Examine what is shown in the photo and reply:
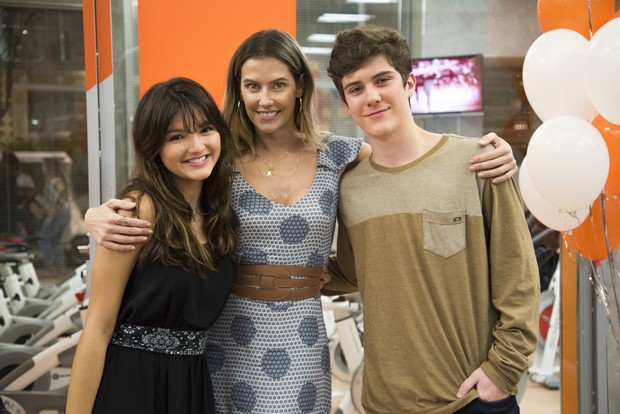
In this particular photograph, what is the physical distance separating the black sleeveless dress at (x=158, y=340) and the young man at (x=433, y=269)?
0.45 m

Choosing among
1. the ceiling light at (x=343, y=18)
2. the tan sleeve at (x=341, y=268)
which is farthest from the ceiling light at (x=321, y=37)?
the tan sleeve at (x=341, y=268)

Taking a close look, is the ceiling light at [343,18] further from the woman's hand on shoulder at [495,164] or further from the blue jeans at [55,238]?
the woman's hand on shoulder at [495,164]

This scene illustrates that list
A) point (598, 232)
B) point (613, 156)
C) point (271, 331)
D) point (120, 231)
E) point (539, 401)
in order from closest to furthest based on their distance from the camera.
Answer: point (120, 231) < point (271, 331) < point (613, 156) < point (598, 232) < point (539, 401)

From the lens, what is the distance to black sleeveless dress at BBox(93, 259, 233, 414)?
6.25 feet

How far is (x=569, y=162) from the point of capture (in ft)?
7.30

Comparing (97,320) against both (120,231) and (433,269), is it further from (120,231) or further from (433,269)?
(433,269)

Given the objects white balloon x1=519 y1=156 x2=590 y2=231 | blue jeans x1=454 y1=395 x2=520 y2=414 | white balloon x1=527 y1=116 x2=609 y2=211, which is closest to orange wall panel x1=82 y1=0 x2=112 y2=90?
white balloon x1=519 y1=156 x2=590 y2=231

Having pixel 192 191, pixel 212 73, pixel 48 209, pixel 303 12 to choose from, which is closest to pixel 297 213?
pixel 192 191

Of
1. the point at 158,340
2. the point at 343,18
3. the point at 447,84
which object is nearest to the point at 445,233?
the point at 158,340

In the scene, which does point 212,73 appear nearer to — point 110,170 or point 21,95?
point 110,170

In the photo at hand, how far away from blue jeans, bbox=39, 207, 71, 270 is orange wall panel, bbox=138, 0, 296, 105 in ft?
4.03

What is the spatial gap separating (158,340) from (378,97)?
85 cm

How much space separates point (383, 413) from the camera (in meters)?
1.98

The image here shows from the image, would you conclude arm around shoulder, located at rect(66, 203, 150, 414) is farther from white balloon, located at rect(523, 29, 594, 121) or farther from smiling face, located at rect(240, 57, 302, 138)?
white balloon, located at rect(523, 29, 594, 121)
